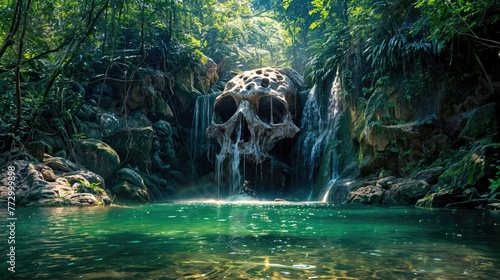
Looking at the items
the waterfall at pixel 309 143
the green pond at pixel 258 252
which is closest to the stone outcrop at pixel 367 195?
the waterfall at pixel 309 143

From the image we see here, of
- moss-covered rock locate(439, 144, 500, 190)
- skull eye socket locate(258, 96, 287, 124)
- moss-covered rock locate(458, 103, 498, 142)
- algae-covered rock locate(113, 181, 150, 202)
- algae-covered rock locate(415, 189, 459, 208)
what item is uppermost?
skull eye socket locate(258, 96, 287, 124)

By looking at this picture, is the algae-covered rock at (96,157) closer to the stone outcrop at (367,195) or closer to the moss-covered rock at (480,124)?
the stone outcrop at (367,195)

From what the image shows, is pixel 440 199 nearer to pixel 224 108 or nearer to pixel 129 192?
pixel 129 192

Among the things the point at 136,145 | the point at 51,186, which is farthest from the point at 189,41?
the point at 51,186

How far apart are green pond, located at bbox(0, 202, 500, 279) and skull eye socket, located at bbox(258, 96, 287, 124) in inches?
545

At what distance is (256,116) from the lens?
735 inches

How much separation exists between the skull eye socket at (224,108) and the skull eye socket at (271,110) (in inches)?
61.8

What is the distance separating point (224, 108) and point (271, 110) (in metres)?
3.21

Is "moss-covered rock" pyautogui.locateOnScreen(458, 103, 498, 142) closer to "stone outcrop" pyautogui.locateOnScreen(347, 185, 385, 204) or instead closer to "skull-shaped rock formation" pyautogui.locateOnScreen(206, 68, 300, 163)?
"stone outcrop" pyautogui.locateOnScreen(347, 185, 385, 204)

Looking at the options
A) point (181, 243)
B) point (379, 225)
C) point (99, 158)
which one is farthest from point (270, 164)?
point (181, 243)

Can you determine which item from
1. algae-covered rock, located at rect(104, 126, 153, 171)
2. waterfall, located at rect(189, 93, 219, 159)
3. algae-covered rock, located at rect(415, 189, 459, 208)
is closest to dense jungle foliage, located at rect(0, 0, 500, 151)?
algae-covered rock, located at rect(104, 126, 153, 171)

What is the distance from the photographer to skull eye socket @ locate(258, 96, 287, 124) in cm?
1927

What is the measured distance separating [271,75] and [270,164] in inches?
189

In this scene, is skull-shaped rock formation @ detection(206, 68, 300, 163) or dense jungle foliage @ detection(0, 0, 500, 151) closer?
dense jungle foliage @ detection(0, 0, 500, 151)
